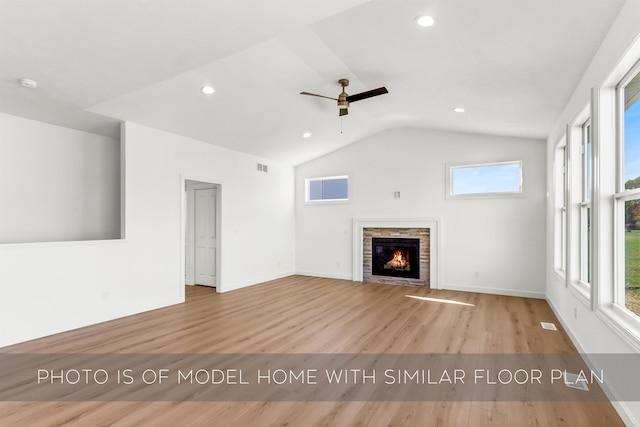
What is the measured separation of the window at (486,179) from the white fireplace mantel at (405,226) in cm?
75

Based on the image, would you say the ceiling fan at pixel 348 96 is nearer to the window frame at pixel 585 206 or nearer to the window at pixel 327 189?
the window frame at pixel 585 206

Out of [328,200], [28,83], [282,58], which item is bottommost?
[328,200]

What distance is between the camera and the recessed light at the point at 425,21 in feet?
8.59

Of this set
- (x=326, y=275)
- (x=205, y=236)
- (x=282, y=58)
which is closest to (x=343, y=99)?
(x=282, y=58)

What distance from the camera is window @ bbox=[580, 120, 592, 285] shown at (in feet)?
11.1

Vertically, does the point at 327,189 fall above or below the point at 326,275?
above

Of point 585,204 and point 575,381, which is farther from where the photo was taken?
point 585,204

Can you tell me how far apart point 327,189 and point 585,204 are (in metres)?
5.18

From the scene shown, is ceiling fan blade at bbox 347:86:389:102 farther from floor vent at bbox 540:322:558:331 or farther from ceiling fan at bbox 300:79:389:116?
floor vent at bbox 540:322:558:331

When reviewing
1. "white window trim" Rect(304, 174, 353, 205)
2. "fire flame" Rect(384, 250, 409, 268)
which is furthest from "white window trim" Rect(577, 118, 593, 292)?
"white window trim" Rect(304, 174, 353, 205)

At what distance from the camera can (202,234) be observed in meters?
6.83

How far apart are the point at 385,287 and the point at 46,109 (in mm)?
6049

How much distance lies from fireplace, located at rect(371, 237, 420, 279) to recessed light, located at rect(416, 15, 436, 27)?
15.5 feet

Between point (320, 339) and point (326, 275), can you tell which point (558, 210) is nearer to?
point (320, 339)
